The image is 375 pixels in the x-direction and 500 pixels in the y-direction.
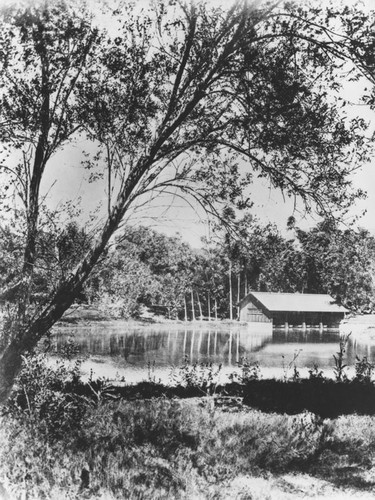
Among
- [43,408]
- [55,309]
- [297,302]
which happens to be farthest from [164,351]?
[297,302]

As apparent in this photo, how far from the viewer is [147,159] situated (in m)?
5.28

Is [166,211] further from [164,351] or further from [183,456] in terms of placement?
[164,351]

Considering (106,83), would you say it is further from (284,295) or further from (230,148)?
(284,295)

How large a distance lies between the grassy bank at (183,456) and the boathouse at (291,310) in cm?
3897

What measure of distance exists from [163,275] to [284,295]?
13.8 meters

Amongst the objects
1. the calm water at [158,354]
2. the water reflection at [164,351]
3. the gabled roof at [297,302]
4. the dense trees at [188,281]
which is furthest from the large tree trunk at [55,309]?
the gabled roof at [297,302]

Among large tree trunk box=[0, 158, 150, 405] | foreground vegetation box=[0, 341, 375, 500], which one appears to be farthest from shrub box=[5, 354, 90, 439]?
large tree trunk box=[0, 158, 150, 405]

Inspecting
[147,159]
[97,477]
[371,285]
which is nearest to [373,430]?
[97,477]

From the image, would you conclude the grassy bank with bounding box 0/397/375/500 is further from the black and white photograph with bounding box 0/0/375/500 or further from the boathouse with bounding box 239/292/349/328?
the boathouse with bounding box 239/292/349/328

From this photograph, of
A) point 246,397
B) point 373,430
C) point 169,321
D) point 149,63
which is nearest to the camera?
point 149,63

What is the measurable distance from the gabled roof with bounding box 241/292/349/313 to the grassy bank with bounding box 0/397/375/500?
3889 centimetres

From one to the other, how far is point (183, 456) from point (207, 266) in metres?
23.9

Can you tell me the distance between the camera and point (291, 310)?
1758 inches

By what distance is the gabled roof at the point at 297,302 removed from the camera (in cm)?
4483
